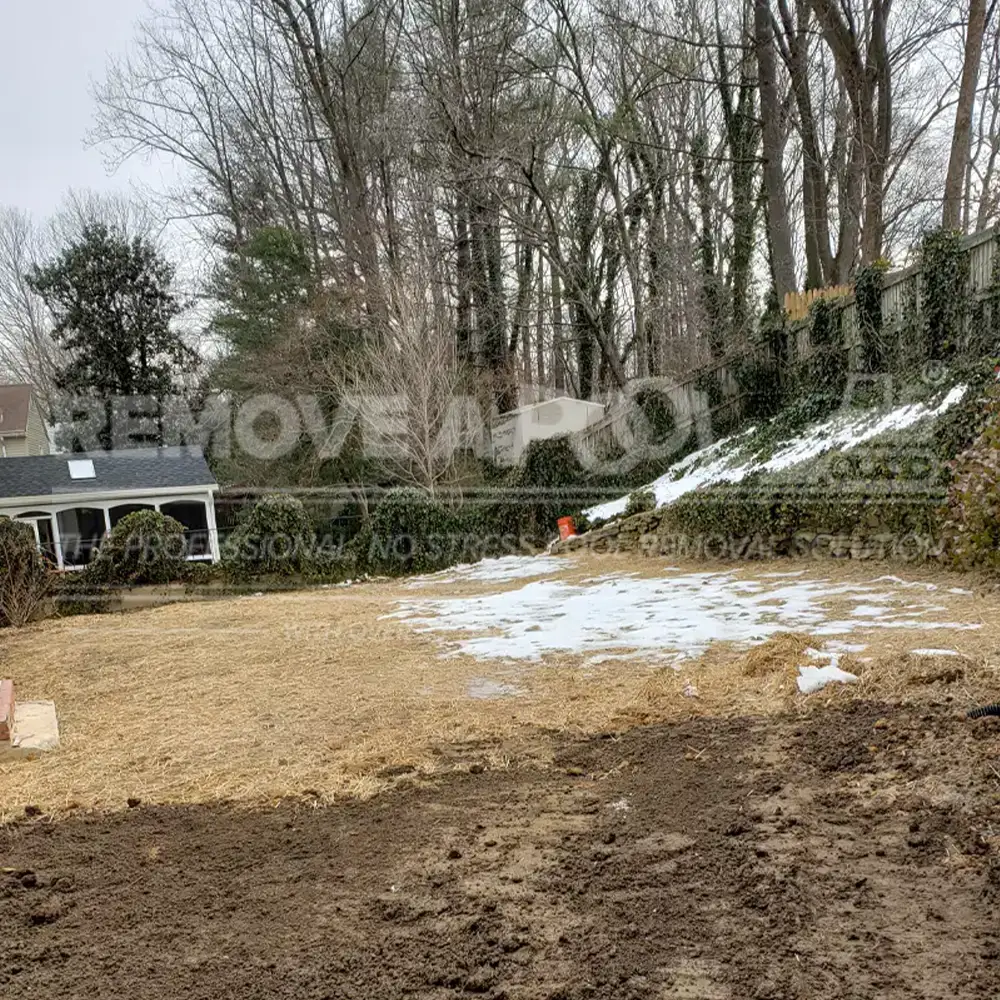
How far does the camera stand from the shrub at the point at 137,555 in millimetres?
11055

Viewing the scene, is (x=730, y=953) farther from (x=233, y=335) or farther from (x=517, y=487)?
(x=233, y=335)

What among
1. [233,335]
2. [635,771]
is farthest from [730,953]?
[233,335]

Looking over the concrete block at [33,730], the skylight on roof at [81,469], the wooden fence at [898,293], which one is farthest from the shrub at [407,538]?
the skylight on roof at [81,469]

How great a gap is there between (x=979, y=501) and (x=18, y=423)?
22.2 m

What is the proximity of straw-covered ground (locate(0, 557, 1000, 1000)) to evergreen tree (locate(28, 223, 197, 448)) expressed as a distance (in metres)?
18.6

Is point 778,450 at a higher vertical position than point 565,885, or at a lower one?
higher

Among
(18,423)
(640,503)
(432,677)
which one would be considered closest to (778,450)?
(640,503)

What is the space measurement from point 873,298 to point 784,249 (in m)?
3.94

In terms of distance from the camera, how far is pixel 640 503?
37.9 ft

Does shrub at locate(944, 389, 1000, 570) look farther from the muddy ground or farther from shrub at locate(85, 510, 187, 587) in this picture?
shrub at locate(85, 510, 187, 587)

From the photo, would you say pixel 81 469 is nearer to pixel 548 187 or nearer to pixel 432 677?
pixel 548 187

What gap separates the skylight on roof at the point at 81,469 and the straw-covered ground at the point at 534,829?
560 inches

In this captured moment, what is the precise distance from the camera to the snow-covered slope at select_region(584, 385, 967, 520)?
27.6 ft

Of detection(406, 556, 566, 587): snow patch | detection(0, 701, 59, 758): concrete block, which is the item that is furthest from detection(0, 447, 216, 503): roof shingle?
detection(0, 701, 59, 758): concrete block
